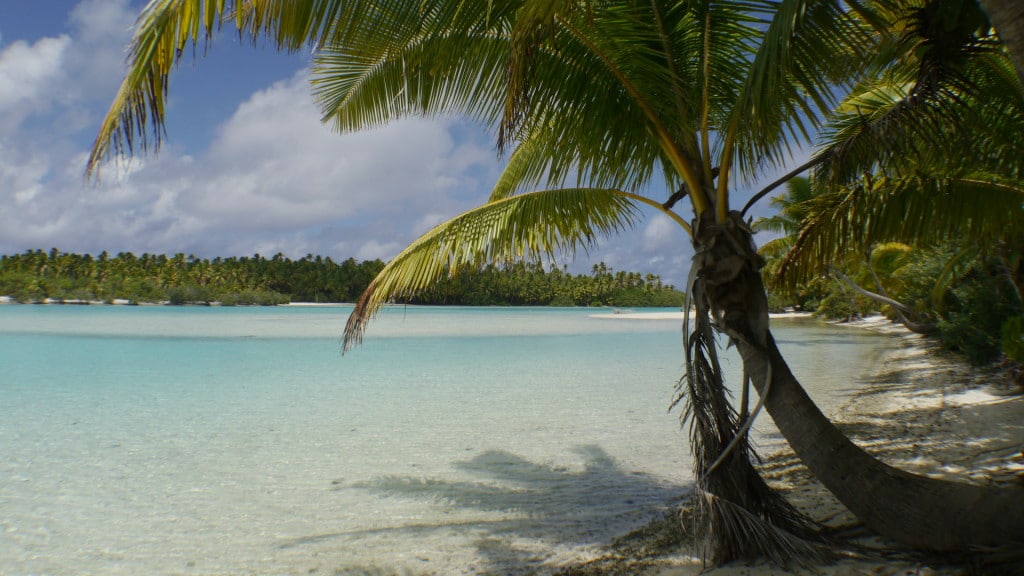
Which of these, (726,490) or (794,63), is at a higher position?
(794,63)

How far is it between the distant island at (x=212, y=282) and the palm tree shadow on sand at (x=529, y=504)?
48681mm

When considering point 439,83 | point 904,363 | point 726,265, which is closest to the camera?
point 726,265

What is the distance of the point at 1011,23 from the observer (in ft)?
6.33

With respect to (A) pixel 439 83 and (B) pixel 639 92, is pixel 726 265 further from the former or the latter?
(A) pixel 439 83

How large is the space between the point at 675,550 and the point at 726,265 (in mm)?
1584

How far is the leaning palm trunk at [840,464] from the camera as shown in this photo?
93.6 inches

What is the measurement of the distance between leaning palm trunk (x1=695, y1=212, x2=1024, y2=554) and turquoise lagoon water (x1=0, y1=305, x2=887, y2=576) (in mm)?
1518

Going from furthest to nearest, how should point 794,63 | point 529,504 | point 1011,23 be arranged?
1. point 529,504
2. point 794,63
3. point 1011,23

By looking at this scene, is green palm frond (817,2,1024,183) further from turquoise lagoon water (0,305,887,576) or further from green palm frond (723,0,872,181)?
turquoise lagoon water (0,305,887,576)

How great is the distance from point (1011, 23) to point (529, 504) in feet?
12.6

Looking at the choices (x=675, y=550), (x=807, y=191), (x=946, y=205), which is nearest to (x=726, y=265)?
(x=675, y=550)

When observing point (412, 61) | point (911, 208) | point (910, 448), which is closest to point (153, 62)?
point (412, 61)

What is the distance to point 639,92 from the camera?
3.28 metres

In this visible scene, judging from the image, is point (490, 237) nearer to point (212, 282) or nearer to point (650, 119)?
point (650, 119)
